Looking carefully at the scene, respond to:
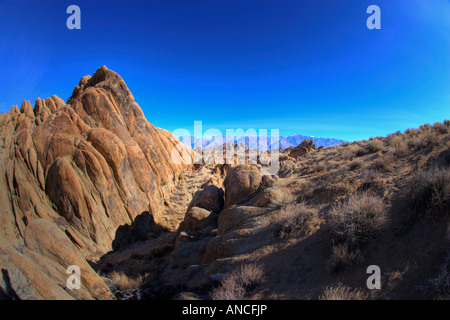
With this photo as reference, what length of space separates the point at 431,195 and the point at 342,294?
13.2ft

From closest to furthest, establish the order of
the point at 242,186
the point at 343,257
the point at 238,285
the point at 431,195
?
the point at 343,257 → the point at 238,285 → the point at 431,195 → the point at 242,186

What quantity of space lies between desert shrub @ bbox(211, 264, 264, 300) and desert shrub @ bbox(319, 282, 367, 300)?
1.75 meters

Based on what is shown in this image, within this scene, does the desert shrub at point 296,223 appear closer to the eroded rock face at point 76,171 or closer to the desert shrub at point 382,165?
the desert shrub at point 382,165

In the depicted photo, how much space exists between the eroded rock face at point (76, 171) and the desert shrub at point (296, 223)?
40.5 ft

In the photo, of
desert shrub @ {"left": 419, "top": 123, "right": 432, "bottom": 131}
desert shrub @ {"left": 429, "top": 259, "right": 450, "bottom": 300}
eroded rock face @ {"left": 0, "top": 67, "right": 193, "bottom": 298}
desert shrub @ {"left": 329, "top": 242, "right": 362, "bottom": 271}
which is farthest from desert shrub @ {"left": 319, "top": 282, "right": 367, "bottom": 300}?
desert shrub @ {"left": 419, "top": 123, "right": 432, "bottom": 131}

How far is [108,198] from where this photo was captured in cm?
1647

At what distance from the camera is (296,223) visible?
7.87 m

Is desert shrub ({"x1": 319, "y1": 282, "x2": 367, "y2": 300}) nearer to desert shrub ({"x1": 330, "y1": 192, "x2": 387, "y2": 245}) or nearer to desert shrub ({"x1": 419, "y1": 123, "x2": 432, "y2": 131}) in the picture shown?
desert shrub ({"x1": 330, "y1": 192, "x2": 387, "y2": 245})

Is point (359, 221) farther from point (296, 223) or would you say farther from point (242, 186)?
point (242, 186)

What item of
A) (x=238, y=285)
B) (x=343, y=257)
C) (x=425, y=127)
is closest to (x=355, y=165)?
(x=343, y=257)

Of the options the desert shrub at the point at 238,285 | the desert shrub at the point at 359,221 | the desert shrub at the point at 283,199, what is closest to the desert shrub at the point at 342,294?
the desert shrub at the point at 359,221

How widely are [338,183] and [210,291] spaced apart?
751 centimetres
